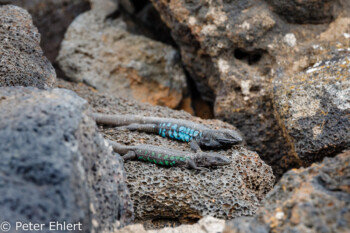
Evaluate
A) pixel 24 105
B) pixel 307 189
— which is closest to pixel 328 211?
pixel 307 189

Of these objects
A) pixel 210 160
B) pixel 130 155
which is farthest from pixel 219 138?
pixel 130 155

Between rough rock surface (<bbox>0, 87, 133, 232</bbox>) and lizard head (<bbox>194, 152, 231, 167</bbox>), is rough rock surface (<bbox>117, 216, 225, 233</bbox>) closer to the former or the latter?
rough rock surface (<bbox>0, 87, 133, 232</bbox>)

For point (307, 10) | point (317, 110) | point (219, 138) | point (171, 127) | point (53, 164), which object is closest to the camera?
point (53, 164)

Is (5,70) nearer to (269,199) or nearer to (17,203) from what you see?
(17,203)

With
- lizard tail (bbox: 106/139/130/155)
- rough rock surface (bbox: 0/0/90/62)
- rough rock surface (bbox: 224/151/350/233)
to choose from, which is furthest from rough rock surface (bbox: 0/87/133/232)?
rough rock surface (bbox: 0/0/90/62)

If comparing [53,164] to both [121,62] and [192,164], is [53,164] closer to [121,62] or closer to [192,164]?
[192,164]
